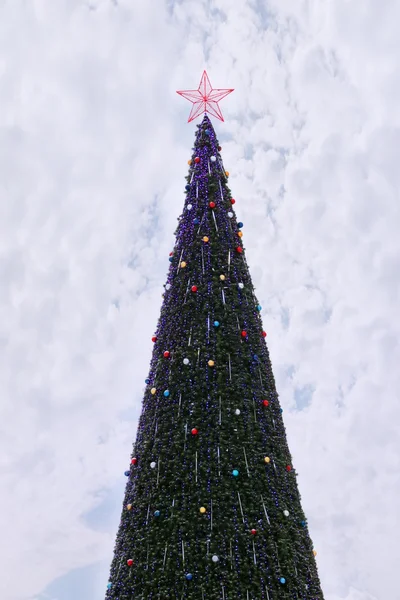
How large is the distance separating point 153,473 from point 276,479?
2.95 feet

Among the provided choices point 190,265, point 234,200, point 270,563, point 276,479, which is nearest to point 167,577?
point 270,563

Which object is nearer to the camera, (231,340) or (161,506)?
(161,506)

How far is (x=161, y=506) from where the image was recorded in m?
4.46

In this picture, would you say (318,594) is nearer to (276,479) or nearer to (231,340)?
(276,479)

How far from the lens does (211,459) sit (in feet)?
14.7

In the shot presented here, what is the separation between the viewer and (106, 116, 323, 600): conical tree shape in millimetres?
4234

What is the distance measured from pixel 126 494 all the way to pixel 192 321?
4.64ft

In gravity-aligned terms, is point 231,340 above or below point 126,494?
above

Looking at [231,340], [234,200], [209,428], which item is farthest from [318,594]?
[234,200]

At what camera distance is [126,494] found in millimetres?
4816

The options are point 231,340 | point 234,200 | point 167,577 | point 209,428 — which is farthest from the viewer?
point 234,200

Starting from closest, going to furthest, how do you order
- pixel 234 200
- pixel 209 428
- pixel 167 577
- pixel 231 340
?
pixel 167 577 → pixel 209 428 → pixel 231 340 → pixel 234 200

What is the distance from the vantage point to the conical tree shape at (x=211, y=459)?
4234mm

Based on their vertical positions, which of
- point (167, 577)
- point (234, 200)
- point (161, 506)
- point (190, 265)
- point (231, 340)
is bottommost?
point (167, 577)
